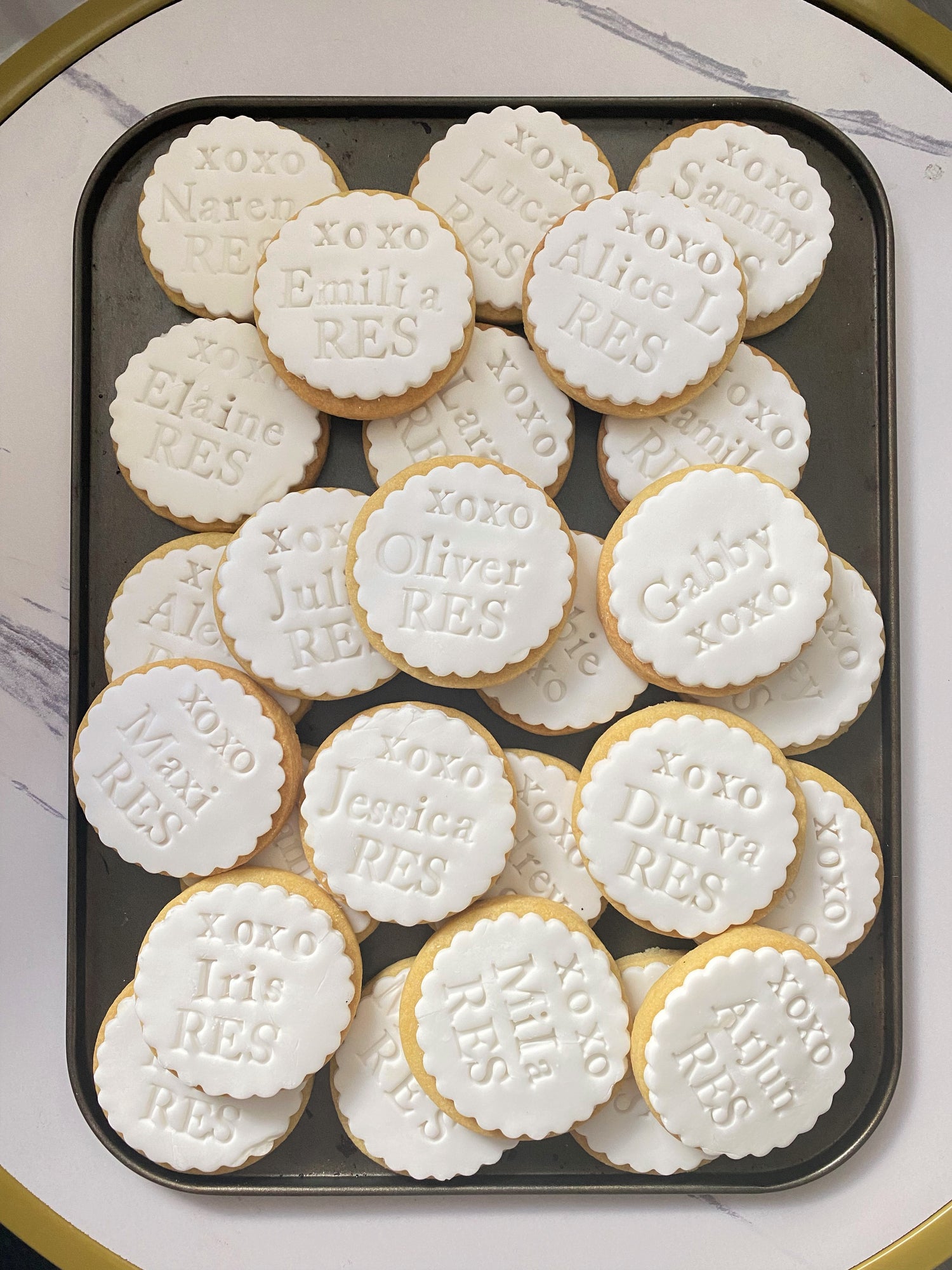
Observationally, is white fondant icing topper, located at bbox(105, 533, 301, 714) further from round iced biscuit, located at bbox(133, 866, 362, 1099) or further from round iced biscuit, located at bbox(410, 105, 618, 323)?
round iced biscuit, located at bbox(410, 105, 618, 323)

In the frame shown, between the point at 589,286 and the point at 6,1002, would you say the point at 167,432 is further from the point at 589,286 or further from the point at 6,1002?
the point at 6,1002

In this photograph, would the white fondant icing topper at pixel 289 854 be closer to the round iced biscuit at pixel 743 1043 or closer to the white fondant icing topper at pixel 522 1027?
the white fondant icing topper at pixel 522 1027

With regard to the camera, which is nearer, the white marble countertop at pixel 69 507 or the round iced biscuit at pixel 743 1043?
the round iced biscuit at pixel 743 1043

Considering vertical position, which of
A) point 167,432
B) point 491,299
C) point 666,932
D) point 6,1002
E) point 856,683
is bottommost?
point 6,1002

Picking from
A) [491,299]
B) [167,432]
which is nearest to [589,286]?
[491,299]

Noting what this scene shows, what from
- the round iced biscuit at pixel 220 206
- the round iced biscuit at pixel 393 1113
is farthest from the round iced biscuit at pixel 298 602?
the round iced biscuit at pixel 393 1113

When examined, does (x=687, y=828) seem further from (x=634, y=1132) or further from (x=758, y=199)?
(x=758, y=199)

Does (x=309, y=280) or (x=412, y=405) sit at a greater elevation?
(x=309, y=280)
